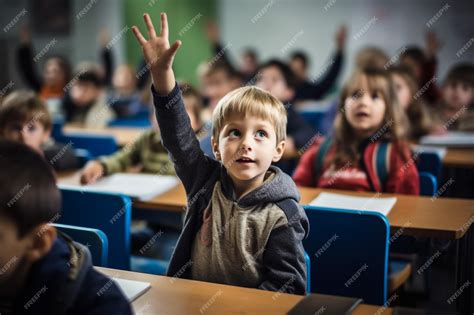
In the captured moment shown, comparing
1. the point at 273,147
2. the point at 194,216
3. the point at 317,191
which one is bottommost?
the point at 317,191

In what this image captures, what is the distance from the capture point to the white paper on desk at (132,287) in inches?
64.1

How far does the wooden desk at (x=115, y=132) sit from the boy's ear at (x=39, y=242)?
10.6 ft

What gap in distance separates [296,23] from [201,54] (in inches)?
61.2

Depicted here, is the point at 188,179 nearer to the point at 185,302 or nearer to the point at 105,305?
the point at 185,302

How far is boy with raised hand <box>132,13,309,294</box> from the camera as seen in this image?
73.2 inches

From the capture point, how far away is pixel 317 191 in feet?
9.58

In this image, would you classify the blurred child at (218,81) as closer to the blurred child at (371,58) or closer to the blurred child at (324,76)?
the blurred child at (324,76)

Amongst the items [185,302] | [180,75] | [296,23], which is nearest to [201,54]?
[180,75]

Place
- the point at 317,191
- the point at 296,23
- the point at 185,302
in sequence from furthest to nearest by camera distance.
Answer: the point at 296,23 → the point at 317,191 → the point at 185,302

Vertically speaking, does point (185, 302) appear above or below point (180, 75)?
above

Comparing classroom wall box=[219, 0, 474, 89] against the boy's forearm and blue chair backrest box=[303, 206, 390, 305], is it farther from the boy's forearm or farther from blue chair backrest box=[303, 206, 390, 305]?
the boy's forearm

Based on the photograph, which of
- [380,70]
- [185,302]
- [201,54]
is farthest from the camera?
[201,54]

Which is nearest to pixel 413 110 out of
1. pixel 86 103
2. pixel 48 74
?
pixel 86 103

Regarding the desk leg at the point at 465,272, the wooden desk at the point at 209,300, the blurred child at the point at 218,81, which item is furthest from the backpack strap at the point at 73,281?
the blurred child at the point at 218,81
